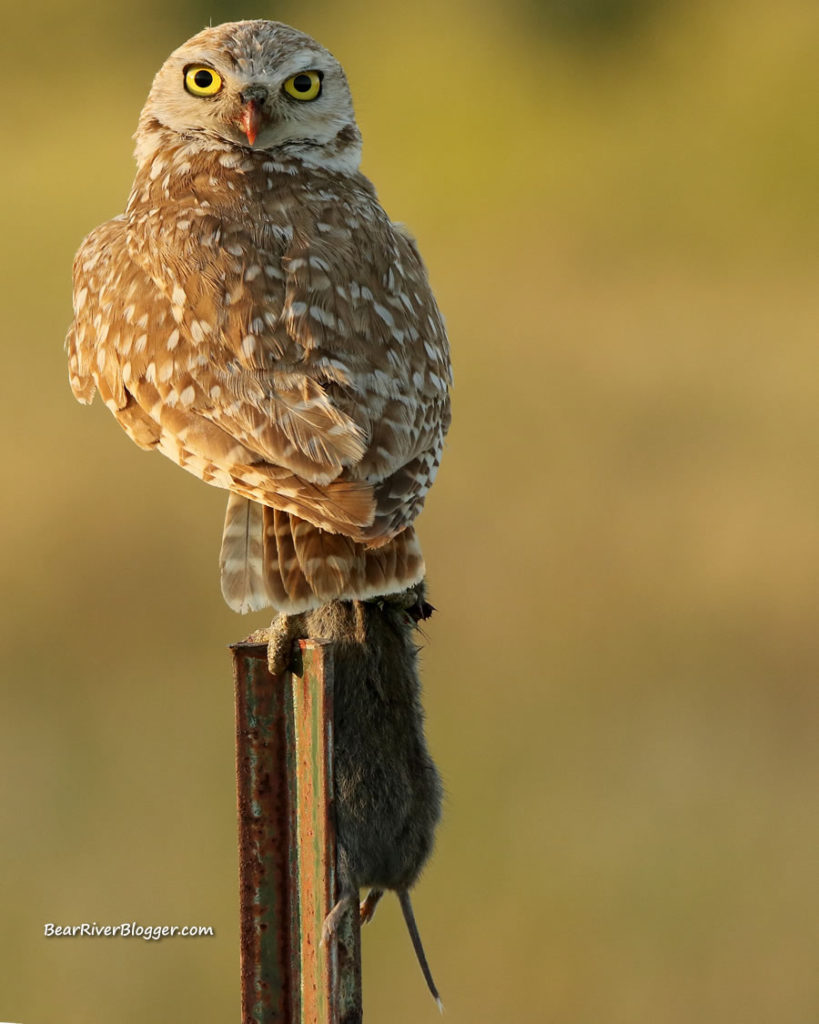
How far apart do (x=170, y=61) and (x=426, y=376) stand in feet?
2.89

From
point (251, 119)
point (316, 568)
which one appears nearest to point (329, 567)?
point (316, 568)

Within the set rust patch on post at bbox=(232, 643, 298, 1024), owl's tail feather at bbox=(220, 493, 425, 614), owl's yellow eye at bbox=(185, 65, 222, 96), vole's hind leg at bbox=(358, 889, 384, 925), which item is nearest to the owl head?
owl's yellow eye at bbox=(185, 65, 222, 96)

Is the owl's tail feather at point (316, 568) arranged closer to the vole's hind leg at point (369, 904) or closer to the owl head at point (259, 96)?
the vole's hind leg at point (369, 904)

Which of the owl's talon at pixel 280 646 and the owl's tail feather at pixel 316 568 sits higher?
the owl's tail feather at pixel 316 568

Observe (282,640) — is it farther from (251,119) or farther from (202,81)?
(202,81)

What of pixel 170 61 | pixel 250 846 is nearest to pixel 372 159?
pixel 170 61

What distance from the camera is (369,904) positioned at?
7.70 feet

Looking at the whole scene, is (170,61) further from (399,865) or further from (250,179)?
(399,865)

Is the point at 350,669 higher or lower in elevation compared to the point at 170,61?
lower

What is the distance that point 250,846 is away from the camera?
7.12 feet

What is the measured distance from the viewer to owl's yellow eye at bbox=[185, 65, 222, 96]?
2.87 meters

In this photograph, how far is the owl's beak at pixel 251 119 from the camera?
9.04 feet

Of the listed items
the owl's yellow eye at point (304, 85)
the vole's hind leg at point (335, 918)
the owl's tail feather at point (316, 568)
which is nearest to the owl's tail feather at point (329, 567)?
the owl's tail feather at point (316, 568)

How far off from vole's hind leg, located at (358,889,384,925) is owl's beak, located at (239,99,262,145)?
132 centimetres
